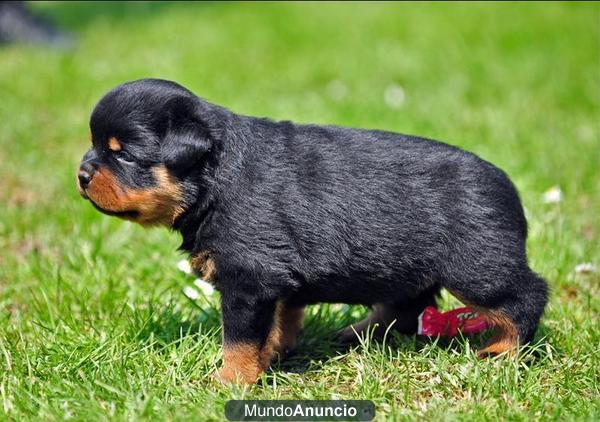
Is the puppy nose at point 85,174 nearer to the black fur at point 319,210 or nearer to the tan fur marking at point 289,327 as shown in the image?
the black fur at point 319,210

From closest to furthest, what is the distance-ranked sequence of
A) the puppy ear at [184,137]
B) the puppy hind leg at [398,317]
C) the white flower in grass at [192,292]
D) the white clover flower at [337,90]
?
1. the puppy ear at [184,137]
2. the puppy hind leg at [398,317]
3. the white flower in grass at [192,292]
4. the white clover flower at [337,90]

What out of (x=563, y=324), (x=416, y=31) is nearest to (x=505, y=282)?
(x=563, y=324)

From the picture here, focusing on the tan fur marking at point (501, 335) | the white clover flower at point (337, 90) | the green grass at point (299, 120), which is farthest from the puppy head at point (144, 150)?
the white clover flower at point (337, 90)

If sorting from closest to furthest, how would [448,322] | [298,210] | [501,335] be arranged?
[298,210], [501,335], [448,322]

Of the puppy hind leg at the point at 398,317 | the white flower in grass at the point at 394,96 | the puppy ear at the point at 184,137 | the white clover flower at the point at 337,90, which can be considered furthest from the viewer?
the white clover flower at the point at 337,90

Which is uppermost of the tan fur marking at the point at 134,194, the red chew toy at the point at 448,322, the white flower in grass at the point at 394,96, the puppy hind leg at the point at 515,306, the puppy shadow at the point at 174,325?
the white flower in grass at the point at 394,96

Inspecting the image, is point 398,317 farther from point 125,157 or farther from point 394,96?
point 394,96

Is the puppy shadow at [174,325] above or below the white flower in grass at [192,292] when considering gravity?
below

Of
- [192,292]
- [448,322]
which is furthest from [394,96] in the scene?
[448,322]
